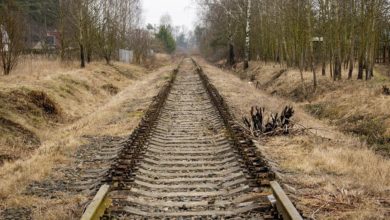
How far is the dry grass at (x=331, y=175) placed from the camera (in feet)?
18.2

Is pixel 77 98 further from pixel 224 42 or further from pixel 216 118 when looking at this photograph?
pixel 224 42

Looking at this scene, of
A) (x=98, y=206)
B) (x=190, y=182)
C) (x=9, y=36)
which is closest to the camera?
(x=98, y=206)

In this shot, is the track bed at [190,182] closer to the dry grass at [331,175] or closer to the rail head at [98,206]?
the rail head at [98,206]

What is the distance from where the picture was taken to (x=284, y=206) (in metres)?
5.03

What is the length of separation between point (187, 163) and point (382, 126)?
19.7 feet

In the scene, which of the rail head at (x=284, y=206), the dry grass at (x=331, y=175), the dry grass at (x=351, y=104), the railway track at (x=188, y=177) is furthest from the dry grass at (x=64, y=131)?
the dry grass at (x=351, y=104)

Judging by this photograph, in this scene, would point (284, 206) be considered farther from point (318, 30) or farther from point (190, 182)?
point (318, 30)

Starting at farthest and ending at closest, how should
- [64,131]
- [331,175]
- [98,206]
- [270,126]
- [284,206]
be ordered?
1. [64,131]
2. [270,126]
3. [331,175]
4. [98,206]
5. [284,206]

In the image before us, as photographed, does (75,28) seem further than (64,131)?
Yes

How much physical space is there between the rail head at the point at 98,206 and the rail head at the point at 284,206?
1.94m

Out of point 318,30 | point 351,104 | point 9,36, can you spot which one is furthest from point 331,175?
point 318,30

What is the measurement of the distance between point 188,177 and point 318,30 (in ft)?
66.1

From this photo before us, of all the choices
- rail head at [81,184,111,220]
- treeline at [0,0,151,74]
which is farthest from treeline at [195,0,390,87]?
rail head at [81,184,111,220]

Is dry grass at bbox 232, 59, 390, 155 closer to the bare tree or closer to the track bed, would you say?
the track bed
